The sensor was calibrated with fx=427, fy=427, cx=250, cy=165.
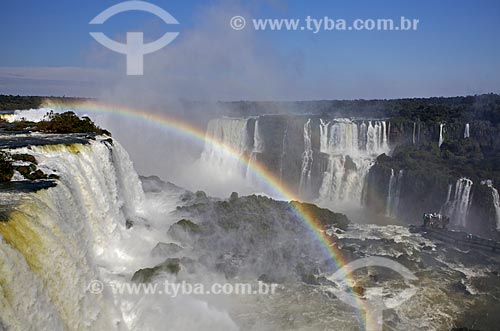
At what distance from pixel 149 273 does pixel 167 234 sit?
5102mm

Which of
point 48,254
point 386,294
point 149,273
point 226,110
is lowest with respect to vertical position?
point 386,294

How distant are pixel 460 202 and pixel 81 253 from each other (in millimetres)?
22214

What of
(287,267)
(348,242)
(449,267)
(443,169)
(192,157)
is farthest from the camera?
(192,157)

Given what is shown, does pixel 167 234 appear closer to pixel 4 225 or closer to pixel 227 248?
pixel 227 248

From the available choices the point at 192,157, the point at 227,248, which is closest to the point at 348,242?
the point at 227,248

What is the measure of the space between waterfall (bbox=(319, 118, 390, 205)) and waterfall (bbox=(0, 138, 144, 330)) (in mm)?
18712

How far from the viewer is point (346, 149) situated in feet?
109

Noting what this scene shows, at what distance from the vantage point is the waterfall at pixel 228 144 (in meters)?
36.8

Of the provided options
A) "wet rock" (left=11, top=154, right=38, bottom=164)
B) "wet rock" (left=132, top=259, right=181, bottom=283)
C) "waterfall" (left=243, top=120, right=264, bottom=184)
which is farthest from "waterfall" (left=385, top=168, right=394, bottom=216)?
"wet rock" (left=11, top=154, right=38, bottom=164)

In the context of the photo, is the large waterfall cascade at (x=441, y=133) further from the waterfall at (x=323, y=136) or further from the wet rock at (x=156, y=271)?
the wet rock at (x=156, y=271)

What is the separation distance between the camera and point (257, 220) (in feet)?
69.6

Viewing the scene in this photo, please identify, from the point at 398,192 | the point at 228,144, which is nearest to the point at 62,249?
the point at 398,192

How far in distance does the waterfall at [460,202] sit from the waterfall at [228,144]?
53.1ft

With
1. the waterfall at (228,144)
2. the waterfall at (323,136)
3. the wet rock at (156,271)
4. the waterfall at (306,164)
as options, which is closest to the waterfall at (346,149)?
the waterfall at (323,136)
